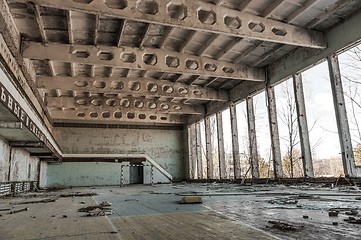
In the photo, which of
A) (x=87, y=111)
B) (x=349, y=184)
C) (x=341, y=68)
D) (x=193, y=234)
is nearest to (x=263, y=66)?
(x=341, y=68)

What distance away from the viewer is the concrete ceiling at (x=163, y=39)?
331 inches

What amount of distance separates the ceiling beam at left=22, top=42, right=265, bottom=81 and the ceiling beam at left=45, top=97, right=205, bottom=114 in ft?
18.6

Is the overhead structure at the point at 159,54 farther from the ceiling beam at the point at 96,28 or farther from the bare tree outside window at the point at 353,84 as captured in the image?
the bare tree outside window at the point at 353,84

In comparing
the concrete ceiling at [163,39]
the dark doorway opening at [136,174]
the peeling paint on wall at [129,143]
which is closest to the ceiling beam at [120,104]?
the concrete ceiling at [163,39]

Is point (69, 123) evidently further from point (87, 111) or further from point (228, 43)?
point (228, 43)

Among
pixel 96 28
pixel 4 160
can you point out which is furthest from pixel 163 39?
pixel 4 160

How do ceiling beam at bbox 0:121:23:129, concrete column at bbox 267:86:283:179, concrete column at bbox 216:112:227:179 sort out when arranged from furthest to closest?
concrete column at bbox 216:112:227:179
concrete column at bbox 267:86:283:179
ceiling beam at bbox 0:121:23:129

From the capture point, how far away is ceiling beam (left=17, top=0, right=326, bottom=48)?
24.2 feet

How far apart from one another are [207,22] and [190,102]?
10.5 meters

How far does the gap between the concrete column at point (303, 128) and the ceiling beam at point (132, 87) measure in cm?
545

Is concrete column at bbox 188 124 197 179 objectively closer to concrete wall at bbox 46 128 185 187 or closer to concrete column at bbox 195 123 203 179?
concrete column at bbox 195 123 203 179

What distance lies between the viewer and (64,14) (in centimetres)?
899

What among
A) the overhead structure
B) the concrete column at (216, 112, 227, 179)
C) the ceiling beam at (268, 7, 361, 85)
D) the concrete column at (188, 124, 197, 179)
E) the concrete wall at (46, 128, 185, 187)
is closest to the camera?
the overhead structure

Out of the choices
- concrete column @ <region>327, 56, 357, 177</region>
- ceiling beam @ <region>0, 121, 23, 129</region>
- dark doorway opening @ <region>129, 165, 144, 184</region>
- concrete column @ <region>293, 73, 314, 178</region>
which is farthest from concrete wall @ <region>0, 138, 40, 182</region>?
concrete column @ <region>327, 56, 357, 177</region>
